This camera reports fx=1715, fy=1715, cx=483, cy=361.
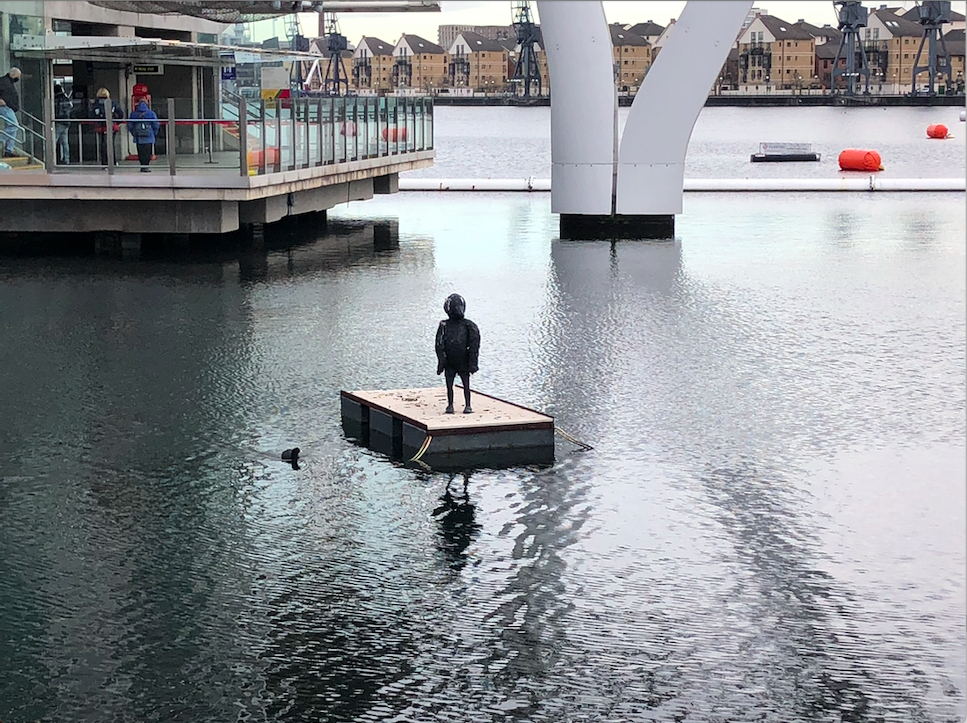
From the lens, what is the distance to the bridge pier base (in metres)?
30.6

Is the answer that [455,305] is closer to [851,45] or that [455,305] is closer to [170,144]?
[170,144]

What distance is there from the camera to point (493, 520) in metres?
11.1

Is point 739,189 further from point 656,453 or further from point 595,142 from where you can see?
point 656,453

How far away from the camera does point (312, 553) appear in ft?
33.9

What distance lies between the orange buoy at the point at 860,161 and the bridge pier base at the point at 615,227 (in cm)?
3285

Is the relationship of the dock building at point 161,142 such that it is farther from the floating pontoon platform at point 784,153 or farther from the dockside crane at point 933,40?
the dockside crane at point 933,40

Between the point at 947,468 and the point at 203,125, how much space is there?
15598mm

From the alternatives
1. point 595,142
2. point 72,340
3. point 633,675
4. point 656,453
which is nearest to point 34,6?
point 595,142

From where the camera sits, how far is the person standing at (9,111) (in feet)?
84.8

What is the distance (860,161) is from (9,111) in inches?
1672

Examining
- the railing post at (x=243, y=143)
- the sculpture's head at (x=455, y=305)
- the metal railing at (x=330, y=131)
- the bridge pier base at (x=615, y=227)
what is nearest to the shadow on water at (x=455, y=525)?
the sculpture's head at (x=455, y=305)

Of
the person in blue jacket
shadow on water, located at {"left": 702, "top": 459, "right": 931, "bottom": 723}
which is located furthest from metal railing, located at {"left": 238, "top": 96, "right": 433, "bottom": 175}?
shadow on water, located at {"left": 702, "top": 459, "right": 931, "bottom": 723}

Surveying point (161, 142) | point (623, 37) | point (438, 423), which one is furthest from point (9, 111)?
point (623, 37)

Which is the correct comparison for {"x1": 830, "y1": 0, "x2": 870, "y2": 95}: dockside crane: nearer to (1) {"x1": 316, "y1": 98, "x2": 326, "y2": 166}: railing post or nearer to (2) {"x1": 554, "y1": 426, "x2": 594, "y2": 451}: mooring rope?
(1) {"x1": 316, "y1": 98, "x2": 326, "y2": 166}: railing post
